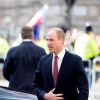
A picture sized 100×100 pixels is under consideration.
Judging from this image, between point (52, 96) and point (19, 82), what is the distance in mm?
2708

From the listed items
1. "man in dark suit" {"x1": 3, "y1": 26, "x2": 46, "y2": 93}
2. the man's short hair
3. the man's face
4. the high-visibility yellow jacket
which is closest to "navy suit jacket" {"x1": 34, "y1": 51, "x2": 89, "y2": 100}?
the man's face

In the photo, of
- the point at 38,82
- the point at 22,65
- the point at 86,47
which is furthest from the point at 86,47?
the point at 38,82

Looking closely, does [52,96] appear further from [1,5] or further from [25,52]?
[1,5]

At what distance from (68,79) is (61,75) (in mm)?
93

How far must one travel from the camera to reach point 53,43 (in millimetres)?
7648

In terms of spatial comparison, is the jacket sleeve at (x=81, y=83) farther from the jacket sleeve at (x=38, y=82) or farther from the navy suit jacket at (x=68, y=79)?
the jacket sleeve at (x=38, y=82)

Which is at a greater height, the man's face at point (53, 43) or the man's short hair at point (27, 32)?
the man's face at point (53, 43)

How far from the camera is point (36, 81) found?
784 cm

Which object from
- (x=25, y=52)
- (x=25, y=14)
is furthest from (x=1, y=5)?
(x=25, y=52)

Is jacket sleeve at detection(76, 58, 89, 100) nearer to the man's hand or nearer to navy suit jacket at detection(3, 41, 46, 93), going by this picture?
the man's hand

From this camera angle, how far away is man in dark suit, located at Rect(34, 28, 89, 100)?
25.0ft

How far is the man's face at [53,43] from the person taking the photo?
7.65m

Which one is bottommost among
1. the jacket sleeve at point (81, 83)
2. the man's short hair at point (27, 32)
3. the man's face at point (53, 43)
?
the jacket sleeve at point (81, 83)

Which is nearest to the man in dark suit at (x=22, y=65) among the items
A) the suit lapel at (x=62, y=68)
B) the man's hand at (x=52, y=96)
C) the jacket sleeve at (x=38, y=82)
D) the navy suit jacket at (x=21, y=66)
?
the navy suit jacket at (x=21, y=66)
